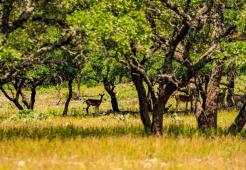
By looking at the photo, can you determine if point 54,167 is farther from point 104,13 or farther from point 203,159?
point 104,13

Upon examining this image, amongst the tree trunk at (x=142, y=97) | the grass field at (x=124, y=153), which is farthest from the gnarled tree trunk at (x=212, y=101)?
the grass field at (x=124, y=153)

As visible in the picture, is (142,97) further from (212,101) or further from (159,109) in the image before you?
(212,101)

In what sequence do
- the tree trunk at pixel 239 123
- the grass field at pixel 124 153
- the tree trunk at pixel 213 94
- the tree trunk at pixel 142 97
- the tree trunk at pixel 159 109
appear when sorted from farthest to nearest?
→ the tree trunk at pixel 213 94, the tree trunk at pixel 142 97, the tree trunk at pixel 239 123, the tree trunk at pixel 159 109, the grass field at pixel 124 153

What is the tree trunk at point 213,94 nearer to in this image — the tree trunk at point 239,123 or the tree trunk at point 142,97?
the tree trunk at point 239,123

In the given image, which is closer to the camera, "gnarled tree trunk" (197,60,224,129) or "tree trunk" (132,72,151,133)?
"tree trunk" (132,72,151,133)

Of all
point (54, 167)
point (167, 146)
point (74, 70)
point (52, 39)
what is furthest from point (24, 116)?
point (54, 167)

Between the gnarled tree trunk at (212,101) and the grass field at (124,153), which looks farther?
the gnarled tree trunk at (212,101)

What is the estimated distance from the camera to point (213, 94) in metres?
20.1

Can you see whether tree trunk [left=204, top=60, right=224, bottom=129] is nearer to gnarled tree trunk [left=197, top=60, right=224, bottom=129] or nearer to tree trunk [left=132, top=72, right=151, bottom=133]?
gnarled tree trunk [left=197, top=60, right=224, bottom=129]

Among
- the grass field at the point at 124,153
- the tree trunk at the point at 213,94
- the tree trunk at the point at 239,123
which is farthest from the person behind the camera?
the tree trunk at the point at 213,94

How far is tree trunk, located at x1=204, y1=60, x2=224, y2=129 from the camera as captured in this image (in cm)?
1994

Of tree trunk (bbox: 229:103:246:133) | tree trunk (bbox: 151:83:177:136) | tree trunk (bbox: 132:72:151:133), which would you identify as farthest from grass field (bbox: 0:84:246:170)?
tree trunk (bbox: 132:72:151:133)

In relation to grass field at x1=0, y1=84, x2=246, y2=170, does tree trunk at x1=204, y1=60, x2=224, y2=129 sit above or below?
above

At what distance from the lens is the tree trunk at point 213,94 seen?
65.4ft
